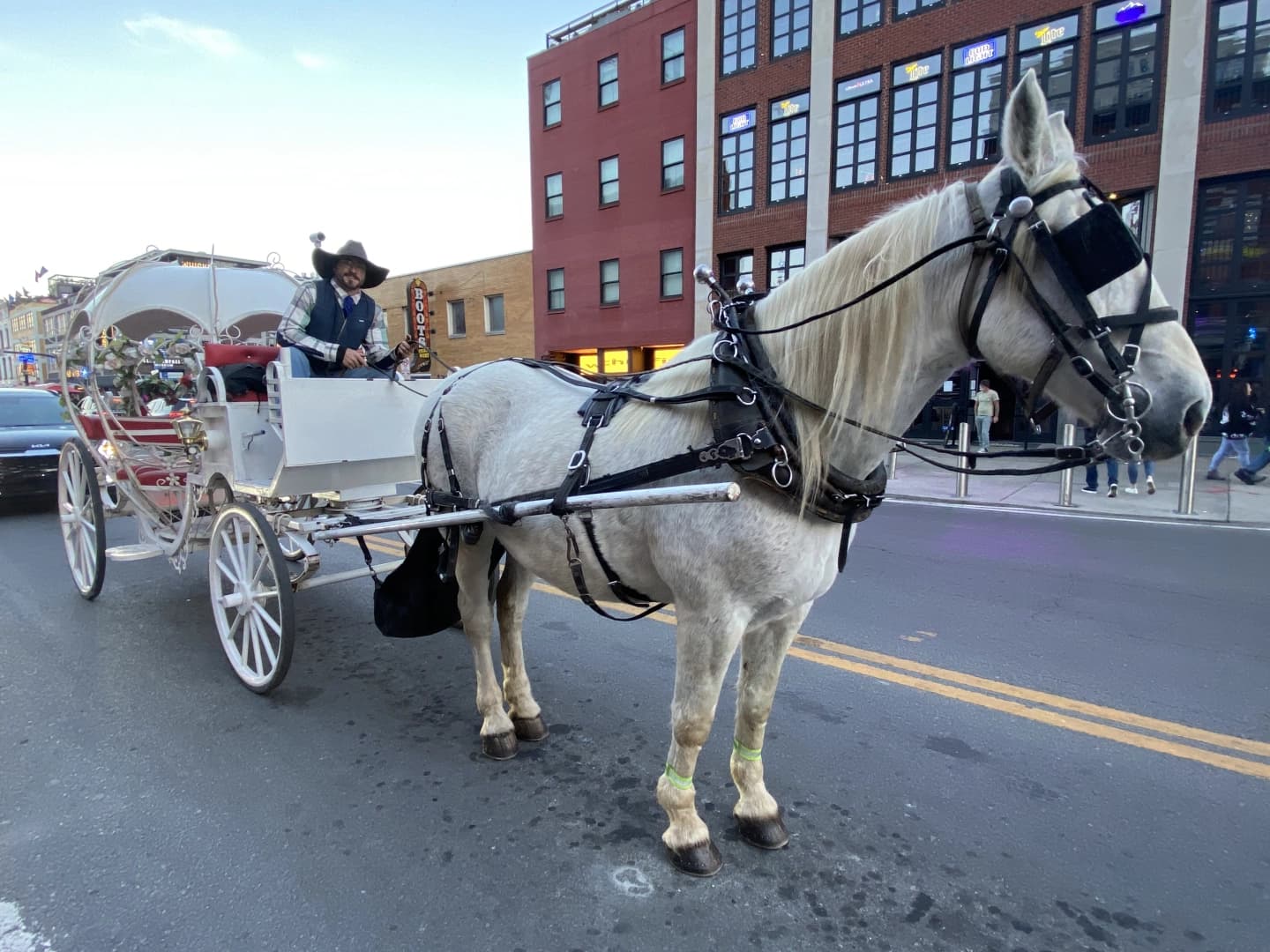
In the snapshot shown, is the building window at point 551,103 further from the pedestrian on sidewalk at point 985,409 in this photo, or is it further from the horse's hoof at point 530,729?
the horse's hoof at point 530,729

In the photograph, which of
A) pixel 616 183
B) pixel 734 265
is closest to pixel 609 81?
pixel 616 183

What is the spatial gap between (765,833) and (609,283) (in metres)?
21.4

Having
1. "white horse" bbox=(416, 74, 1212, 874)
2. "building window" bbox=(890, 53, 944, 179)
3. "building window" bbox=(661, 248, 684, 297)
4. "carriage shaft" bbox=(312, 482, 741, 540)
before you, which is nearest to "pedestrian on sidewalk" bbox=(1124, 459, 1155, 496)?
"building window" bbox=(890, 53, 944, 179)

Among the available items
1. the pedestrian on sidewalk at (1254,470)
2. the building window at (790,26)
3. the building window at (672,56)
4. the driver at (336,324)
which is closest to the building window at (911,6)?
the building window at (790,26)

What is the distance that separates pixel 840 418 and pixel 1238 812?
2332mm

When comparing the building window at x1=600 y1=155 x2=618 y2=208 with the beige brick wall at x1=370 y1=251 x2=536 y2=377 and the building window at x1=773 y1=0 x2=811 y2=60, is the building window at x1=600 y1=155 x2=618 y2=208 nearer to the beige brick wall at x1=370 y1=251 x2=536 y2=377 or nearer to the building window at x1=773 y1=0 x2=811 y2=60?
the beige brick wall at x1=370 y1=251 x2=536 y2=377

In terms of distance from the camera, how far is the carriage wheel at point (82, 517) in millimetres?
5051

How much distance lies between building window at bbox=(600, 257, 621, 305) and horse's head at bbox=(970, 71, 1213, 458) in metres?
21.1

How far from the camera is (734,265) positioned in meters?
20.2

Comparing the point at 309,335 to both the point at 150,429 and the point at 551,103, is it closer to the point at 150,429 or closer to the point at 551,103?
the point at 150,429

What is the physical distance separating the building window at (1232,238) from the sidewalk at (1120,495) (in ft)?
12.3

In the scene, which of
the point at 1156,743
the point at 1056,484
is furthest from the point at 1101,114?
the point at 1156,743

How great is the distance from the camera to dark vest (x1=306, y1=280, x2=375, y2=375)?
4.61m

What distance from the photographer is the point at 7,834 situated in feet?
8.62
